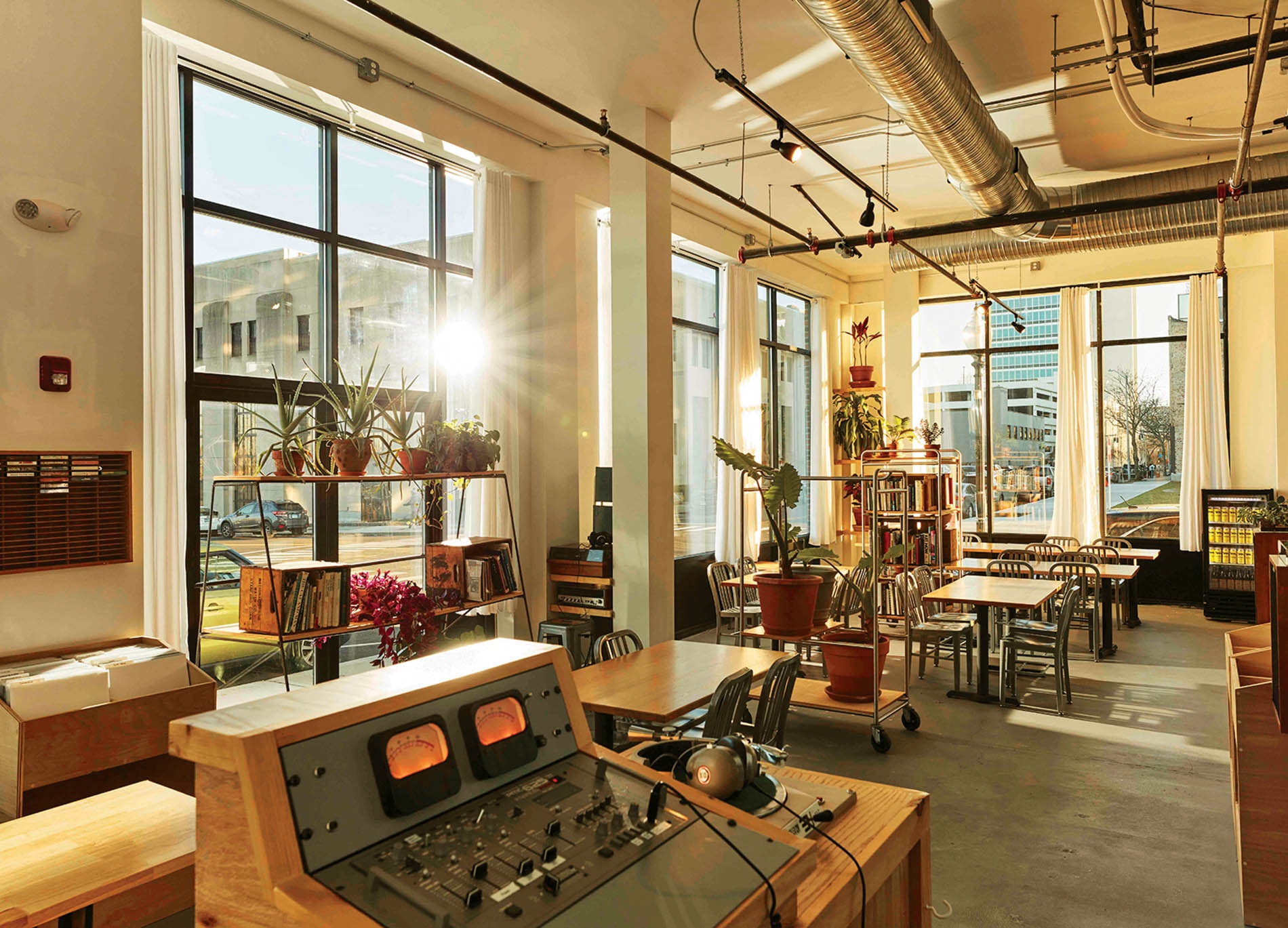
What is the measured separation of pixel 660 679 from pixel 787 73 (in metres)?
4.08

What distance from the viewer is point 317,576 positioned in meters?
4.38

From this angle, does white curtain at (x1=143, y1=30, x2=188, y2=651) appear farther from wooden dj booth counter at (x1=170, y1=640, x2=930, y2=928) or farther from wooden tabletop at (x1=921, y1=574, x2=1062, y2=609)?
wooden tabletop at (x1=921, y1=574, x2=1062, y2=609)

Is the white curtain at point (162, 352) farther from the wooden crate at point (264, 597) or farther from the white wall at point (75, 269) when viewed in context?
the white wall at point (75, 269)

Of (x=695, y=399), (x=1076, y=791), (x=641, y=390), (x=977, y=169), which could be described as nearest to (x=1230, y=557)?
(x=695, y=399)

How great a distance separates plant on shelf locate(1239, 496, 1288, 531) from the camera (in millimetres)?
8602

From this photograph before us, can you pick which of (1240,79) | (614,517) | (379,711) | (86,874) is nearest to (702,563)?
(614,517)

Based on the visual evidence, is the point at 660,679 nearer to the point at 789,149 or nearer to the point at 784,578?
the point at 784,578

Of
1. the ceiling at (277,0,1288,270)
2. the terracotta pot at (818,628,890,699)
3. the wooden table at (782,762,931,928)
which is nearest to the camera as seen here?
the wooden table at (782,762,931,928)

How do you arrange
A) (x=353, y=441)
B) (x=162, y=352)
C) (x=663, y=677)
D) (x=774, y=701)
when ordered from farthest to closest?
(x=353, y=441)
(x=162, y=352)
(x=663, y=677)
(x=774, y=701)

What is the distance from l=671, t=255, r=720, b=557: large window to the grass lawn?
5.42 m

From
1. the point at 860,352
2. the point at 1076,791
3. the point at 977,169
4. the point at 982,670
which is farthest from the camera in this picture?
the point at 860,352

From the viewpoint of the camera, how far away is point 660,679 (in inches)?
149

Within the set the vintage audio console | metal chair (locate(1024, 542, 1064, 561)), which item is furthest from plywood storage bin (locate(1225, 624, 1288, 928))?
metal chair (locate(1024, 542, 1064, 561))

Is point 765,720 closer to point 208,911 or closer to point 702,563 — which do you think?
point 208,911
